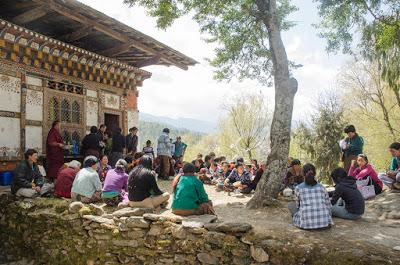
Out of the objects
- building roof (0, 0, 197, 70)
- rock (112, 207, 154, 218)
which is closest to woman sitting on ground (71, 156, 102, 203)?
rock (112, 207, 154, 218)

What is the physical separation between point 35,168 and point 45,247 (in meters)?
1.86

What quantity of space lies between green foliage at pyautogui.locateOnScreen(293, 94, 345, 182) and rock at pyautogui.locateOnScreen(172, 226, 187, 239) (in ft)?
54.1

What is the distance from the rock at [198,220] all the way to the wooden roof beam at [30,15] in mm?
5915

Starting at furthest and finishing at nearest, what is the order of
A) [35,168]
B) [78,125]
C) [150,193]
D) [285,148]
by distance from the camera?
[78,125], [35,168], [285,148], [150,193]

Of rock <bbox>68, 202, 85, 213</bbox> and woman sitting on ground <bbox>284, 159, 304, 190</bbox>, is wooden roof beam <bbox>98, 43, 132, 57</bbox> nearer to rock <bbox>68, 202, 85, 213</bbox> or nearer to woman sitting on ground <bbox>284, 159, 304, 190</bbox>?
rock <bbox>68, 202, 85, 213</bbox>

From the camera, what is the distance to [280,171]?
25.1ft

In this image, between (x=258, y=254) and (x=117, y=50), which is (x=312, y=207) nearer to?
(x=258, y=254)

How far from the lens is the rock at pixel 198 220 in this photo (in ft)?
20.5

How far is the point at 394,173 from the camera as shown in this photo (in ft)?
27.1

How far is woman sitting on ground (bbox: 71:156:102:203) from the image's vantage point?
7730 millimetres

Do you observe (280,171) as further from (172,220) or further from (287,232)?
(172,220)

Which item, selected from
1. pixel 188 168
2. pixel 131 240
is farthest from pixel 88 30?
pixel 131 240

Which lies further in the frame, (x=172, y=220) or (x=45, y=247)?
(x=45, y=247)

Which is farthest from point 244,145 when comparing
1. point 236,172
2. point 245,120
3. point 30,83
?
point 30,83
